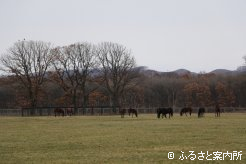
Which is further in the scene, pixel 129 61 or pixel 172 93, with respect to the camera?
pixel 172 93

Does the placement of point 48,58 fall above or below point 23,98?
above

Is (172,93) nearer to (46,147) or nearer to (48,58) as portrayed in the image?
(48,58)

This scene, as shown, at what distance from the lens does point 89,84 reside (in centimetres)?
10500

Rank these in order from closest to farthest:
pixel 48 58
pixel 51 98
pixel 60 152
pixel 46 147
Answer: pixel 60 152, pixel 46 147, pixel 48 58, pixel 51 98

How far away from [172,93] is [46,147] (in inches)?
3968

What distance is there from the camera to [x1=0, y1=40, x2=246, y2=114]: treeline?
94.4m

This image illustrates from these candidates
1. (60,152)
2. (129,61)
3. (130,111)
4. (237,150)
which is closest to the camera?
(237,150)

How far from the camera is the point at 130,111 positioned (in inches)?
2803

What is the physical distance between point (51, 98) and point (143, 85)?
85.2 feet

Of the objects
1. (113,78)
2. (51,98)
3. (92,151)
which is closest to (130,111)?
(113,78)

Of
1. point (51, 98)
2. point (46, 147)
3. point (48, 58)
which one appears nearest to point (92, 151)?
point (46, 147)

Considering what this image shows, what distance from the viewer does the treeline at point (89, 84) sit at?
9444cm

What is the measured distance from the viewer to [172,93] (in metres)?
122

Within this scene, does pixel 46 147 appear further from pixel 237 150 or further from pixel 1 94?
pixel 1 94
